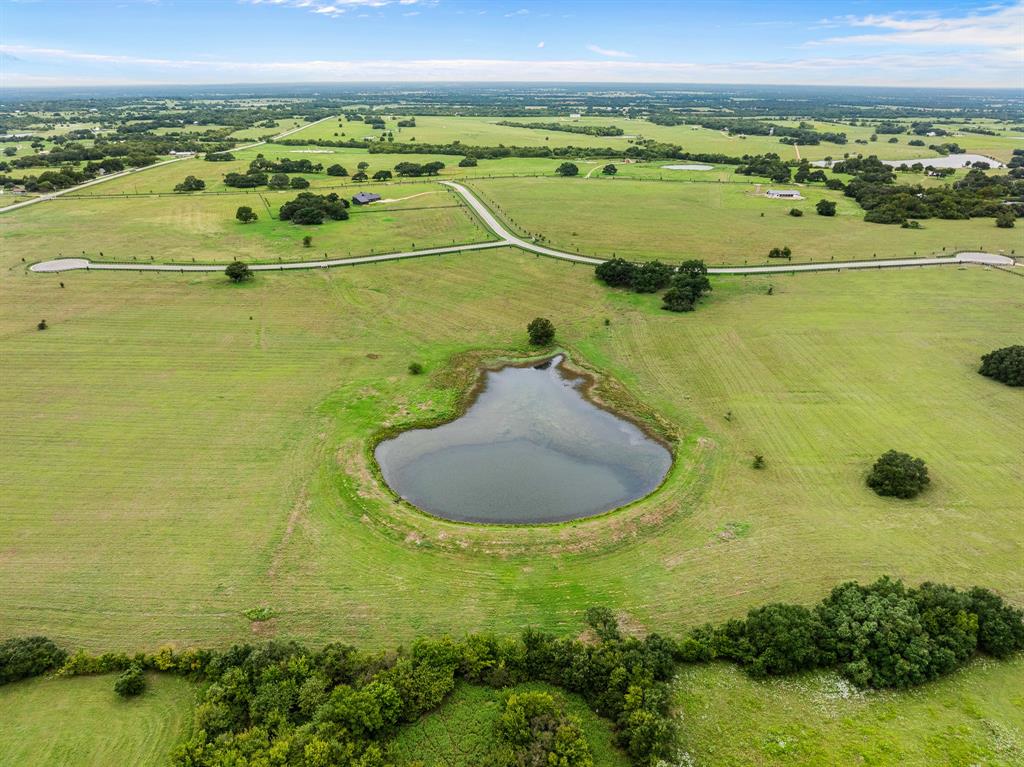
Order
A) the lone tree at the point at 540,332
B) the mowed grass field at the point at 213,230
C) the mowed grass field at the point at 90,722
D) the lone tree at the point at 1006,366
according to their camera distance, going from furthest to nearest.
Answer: the mowed grass field at the point at 213,230 < the lone tree at the point at 540,332 < the lone tree at the point at 1006,366 < the mowed grass field at the point at 90,722

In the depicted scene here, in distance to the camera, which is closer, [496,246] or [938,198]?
[496,246]

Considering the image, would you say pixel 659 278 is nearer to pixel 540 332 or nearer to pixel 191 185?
pixel 540 332

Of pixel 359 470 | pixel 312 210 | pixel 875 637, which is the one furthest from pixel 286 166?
pixel 875 637

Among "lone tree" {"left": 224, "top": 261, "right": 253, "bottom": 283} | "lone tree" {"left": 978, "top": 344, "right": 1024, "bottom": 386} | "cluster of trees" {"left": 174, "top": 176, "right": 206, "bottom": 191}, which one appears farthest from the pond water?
"cluster of trees" {"left": 174, "top": 176, "right": 206, "bottom": 191}

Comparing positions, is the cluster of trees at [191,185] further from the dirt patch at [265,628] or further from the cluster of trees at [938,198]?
the cluster of trees at [938,198]

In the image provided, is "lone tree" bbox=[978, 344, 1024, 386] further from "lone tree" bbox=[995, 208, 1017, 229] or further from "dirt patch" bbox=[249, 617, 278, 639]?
"lone tree" bbox=[995, 208, 1017, 229]

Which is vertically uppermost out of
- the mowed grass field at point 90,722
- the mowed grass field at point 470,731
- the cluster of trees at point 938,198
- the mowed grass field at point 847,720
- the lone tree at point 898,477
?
the cluster of trees at point 938,198

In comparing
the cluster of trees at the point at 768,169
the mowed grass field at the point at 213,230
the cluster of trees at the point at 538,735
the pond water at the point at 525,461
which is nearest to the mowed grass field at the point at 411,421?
the pond water at the point at 525,461
